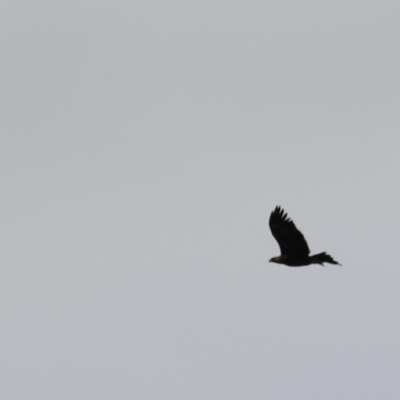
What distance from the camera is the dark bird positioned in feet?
88.3

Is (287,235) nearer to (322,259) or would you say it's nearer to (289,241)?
(289,241)

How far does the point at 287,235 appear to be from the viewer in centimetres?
2705

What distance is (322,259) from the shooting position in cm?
2603

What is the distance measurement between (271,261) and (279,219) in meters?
1.54

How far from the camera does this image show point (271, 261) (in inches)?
1097

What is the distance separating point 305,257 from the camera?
26891 millimetres

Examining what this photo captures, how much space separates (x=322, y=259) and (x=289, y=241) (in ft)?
4.71

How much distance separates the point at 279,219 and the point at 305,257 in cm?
144

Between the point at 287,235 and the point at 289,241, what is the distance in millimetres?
198

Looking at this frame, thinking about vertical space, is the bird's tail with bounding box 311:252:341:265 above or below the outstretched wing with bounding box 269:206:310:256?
below

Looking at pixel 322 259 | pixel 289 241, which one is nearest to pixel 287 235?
pixel 289 241

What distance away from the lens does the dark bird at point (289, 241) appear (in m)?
26.9

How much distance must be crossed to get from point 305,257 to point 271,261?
4.56ft

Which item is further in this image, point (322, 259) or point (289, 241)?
point (289, 241)
